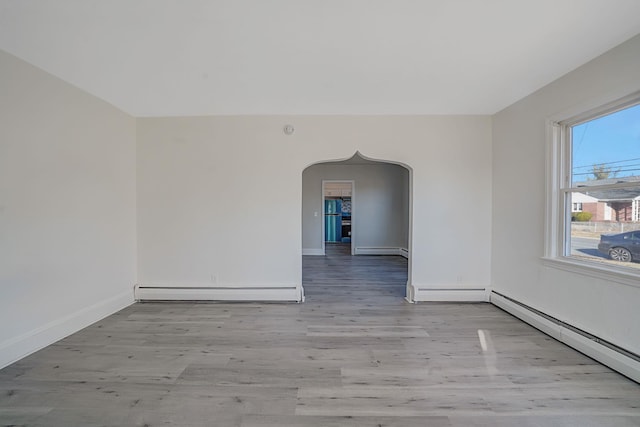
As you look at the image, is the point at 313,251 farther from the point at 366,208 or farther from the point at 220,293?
the point at 220,293

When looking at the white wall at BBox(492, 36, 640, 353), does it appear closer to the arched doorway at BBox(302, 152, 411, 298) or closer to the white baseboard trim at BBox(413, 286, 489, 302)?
the white baseboard trim at BBox(413, 286, 489, 302)

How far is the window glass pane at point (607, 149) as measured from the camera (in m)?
2.02

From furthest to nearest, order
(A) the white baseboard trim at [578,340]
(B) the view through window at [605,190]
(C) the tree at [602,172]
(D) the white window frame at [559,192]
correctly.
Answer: (D) the white window frame at [559,192] < (C) the tree at [602,172] < (B) the view through window at [605,190] < (A) the white baseboard trim at [578,340]

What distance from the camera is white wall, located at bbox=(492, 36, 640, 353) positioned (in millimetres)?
1989

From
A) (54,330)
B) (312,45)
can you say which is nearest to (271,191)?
(312,45)

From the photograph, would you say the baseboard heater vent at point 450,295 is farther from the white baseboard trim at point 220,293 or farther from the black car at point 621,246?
the white baseboard trim at point 220,293

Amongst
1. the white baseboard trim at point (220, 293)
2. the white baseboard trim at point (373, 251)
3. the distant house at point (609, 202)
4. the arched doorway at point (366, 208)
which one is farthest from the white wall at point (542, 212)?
the white baseboard trim at point (373, 251)

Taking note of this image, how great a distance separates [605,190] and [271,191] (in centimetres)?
332

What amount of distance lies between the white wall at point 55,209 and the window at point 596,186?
4.77 meters

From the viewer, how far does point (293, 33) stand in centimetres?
189

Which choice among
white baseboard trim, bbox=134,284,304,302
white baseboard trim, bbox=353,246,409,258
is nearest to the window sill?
white baseboard trim, bbox=134,284,304,302

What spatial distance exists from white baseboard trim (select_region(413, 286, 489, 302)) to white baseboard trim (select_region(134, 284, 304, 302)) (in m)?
1.59

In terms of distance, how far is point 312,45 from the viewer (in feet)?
6.64

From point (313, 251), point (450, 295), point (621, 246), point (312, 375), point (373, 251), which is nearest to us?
point (312, 375)
